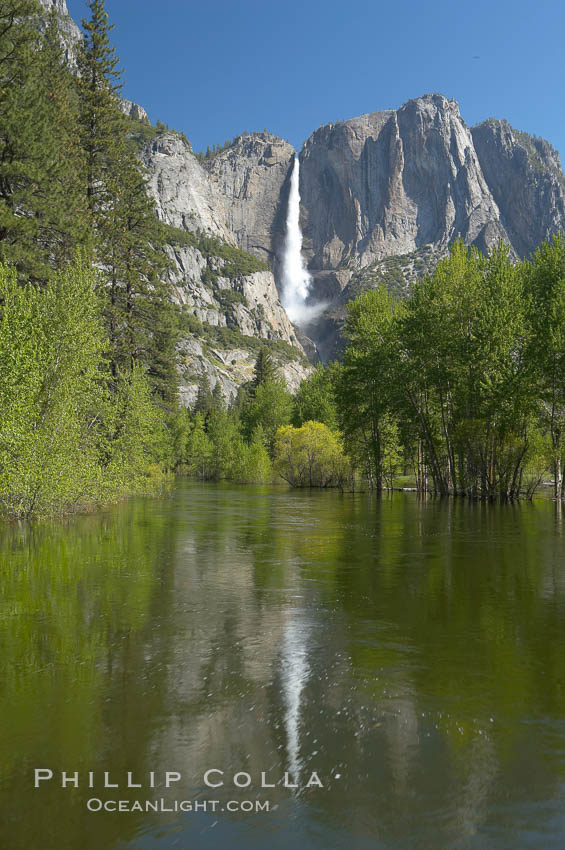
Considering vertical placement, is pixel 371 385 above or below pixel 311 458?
above

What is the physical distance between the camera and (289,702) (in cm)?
757

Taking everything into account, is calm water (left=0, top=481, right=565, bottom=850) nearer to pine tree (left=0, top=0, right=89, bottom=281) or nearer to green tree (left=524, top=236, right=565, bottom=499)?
pine tree (left=0, top=0, right=89, bottom=281)

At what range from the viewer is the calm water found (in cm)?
507

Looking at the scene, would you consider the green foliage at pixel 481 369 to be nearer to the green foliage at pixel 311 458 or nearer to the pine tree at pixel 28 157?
the green foliage at pixel 311 458

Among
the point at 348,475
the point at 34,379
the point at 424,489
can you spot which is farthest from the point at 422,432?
the point at 34,379

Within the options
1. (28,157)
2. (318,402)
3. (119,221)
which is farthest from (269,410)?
(28,157)

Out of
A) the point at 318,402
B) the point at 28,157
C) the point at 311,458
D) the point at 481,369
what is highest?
the point at 28,157

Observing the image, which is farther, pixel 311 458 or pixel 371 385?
pixel 311 458

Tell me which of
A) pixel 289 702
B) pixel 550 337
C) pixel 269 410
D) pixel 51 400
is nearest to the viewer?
pixel 289 702

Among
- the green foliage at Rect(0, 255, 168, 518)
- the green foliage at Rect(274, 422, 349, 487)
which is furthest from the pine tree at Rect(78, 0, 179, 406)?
the green foliage at Rect(274, 422, 349, 487)

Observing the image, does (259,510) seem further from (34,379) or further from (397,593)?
(397,593)

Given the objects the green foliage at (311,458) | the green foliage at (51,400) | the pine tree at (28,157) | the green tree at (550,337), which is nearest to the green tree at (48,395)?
the green foliage at (51,400)

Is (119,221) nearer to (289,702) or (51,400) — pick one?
(51,400)

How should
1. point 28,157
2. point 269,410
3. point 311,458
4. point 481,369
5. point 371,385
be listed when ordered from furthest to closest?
point 269,410, point 311,458, point 371,385, point 481,369, point 28,157
